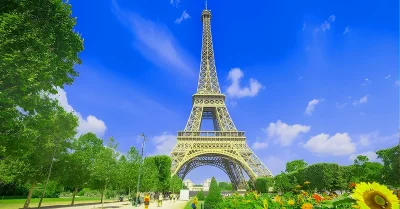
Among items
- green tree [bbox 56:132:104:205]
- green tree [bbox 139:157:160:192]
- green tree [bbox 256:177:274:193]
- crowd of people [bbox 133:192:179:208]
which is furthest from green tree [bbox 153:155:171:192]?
green tree [bbox 56:132:104:205]

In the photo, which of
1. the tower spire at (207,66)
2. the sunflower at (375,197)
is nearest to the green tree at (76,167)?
the sunflower at (375,197)

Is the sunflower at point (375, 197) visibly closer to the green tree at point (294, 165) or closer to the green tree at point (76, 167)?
the green tree at point (76, 167)

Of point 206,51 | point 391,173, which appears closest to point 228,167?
point 206,51

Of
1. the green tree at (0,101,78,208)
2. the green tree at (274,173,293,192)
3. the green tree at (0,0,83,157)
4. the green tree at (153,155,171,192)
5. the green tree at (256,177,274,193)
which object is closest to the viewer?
the green tree at (0,0,83,157)

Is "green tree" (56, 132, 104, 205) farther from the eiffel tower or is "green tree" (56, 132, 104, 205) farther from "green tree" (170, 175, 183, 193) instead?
"green tree" (170, 175, 183, 193)

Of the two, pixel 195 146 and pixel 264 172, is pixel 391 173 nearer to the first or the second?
pixel 264 172

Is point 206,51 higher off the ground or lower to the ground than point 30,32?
higher

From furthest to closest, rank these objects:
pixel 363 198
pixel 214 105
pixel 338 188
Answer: pixel 214 105, pixel 338 188, pixel 363 198
